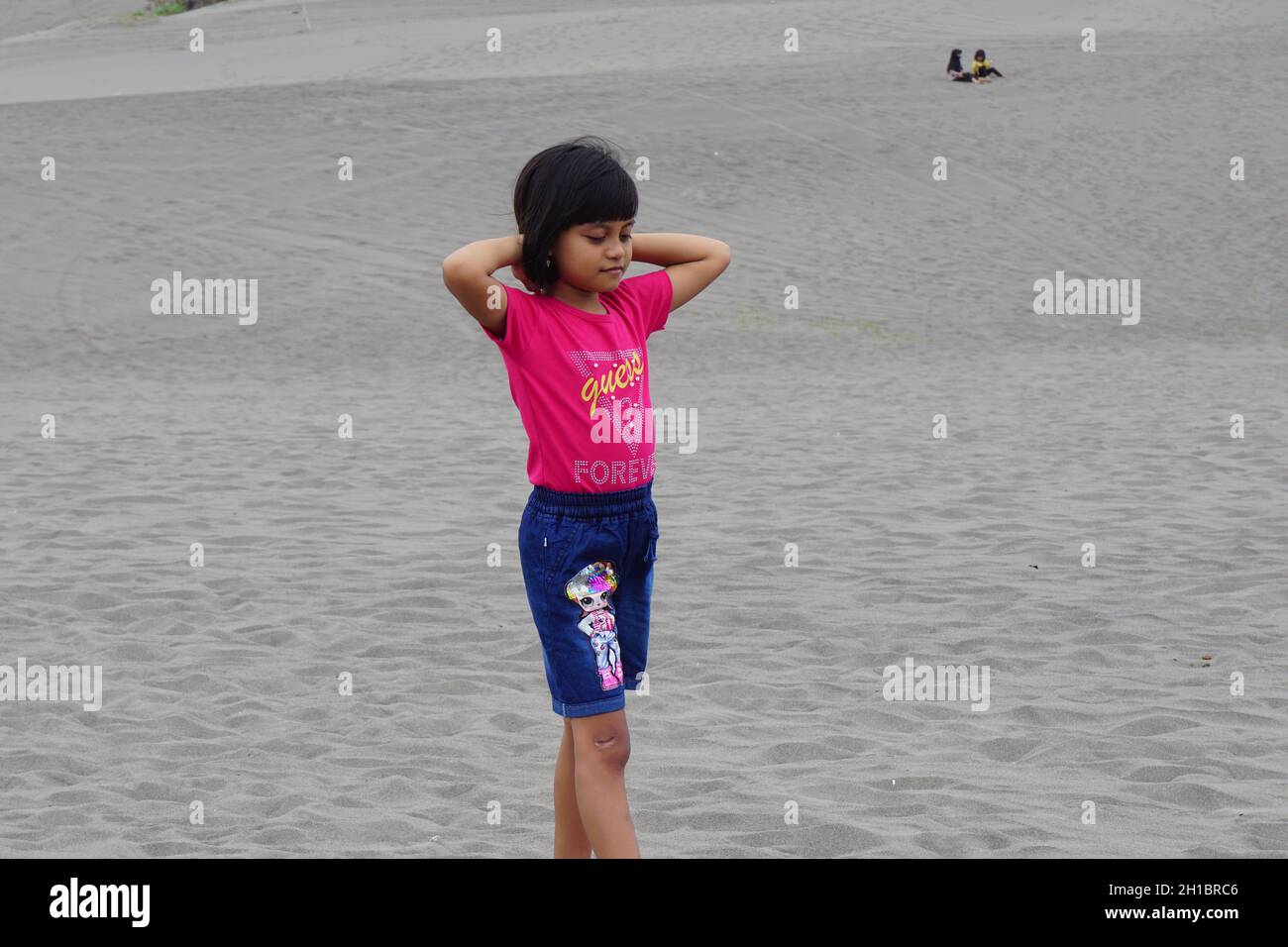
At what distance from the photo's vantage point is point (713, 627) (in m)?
6.51

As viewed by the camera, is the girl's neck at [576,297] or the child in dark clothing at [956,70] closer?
the girl's neck at [576,297]

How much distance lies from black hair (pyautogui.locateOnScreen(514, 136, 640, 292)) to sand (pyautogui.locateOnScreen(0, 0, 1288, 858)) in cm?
176

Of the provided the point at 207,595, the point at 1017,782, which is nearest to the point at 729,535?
the point at 207,595


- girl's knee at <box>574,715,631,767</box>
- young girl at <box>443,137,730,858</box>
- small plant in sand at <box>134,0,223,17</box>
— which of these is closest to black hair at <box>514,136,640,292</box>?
young girl at <box>443,137,730,858</box>

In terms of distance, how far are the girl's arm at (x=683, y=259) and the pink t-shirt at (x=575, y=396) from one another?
315 mm

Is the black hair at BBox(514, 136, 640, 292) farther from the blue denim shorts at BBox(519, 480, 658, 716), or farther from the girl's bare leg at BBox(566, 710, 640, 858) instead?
the girl's bare leg at BBox(566, 710, 640, 858)

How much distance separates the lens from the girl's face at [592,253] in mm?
3152

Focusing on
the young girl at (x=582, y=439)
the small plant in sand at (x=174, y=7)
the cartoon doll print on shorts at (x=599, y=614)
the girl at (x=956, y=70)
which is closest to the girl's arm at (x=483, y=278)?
the young girl at (x=582, y=439)

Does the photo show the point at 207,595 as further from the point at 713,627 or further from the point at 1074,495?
the point at 1074,495

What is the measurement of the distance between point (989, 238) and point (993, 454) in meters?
11.2

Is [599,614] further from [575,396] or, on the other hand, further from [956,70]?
[956,70]

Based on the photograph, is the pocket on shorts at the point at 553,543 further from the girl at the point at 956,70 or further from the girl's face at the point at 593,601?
the girl at the point at 956,70

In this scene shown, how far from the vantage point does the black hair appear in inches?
123

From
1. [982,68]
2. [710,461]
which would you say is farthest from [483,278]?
[982,68]
